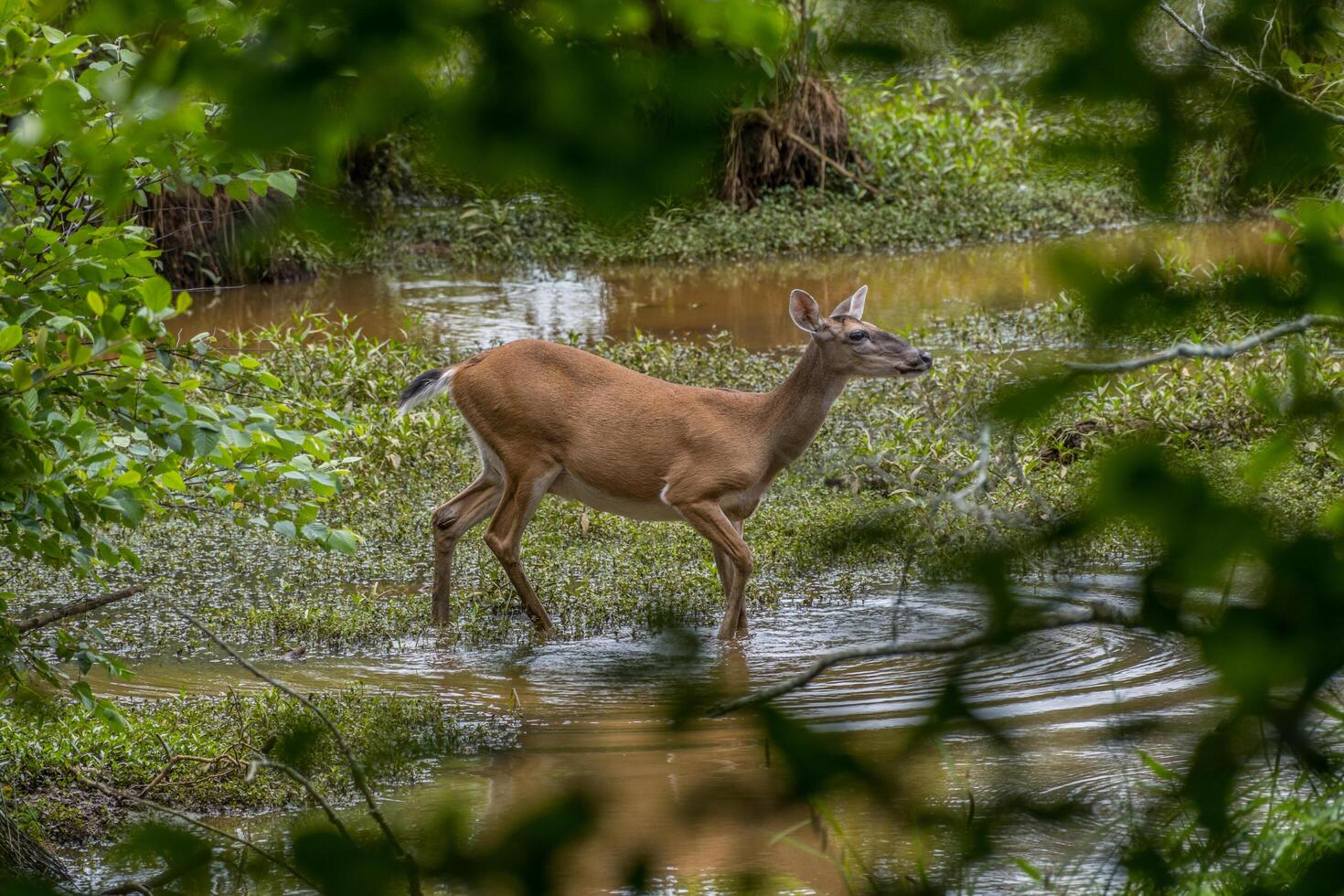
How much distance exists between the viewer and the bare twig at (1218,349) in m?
1.56

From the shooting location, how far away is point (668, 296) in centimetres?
1474

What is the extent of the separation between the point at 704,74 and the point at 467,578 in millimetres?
6758

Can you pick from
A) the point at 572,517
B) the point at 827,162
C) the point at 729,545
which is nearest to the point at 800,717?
the point at 729,545

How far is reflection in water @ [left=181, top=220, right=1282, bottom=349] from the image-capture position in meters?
13.1

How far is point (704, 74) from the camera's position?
1.25 metres

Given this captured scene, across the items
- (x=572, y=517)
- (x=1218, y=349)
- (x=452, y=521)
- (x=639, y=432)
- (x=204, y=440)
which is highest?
(x=1218, y=349)

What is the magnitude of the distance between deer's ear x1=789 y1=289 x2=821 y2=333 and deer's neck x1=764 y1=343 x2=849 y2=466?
0.30 feet

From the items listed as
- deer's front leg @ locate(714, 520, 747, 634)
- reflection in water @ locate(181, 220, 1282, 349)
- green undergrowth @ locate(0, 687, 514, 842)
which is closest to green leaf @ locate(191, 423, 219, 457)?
green undergrowth @ locate(0, 687, 514, 842)

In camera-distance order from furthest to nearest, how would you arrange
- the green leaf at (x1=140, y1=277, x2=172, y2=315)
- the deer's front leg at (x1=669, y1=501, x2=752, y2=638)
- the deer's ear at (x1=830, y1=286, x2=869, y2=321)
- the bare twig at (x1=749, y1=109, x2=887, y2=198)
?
the bare twig at (x1=749, y1=109, x2=887, y2=198), the deer's ear at (x1=830, y1=286, x2=869, y2=321), the deer's front leg at (x1=669, y1=501, x2=752, y2=638), the green leaf at (x1=140, y1=277, x2=172, y2=315)

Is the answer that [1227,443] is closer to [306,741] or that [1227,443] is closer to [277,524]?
[277,524]

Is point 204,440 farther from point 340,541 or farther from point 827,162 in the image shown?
point 827,162

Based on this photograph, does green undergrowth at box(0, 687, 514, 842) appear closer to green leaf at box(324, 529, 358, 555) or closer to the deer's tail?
green leaf at box(324, 529, 358, 555)

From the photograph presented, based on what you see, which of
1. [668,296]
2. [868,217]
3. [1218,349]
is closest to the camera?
[1218,349]

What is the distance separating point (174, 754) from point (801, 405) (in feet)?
10.9
